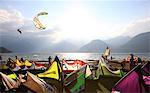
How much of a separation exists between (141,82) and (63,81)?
3.95 metres

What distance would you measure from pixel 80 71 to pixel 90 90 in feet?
5.56

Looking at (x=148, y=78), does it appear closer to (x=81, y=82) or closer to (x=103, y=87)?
(x=103, y=87)

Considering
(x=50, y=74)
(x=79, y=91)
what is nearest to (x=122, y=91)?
(x=79, y=91)

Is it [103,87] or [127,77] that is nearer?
[127,77]

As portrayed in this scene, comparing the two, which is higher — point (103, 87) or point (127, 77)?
point (127, 77)

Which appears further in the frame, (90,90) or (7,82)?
(7,82)

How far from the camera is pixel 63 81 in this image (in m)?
11.8

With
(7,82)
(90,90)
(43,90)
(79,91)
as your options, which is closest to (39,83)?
(43,90)

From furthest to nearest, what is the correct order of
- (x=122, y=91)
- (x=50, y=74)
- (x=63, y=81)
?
(x=50, y=74), (x=63, y=81), (x=122, y=91)

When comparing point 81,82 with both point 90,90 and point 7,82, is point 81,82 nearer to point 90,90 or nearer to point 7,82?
point 90,90

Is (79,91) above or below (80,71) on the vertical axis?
below

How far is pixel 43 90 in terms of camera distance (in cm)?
1103

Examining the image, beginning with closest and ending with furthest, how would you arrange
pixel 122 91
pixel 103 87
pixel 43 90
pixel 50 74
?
pixel 122 91
pixel 43 90
pixel 103 87
pixel 50 74

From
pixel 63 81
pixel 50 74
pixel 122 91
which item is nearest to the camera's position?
pixel 122 91
